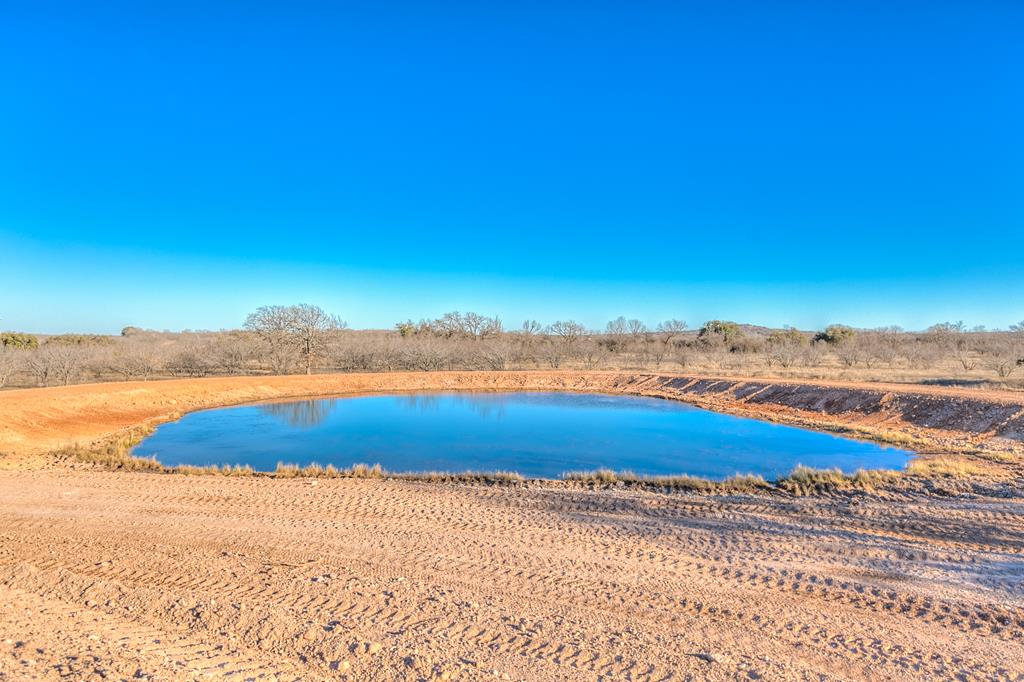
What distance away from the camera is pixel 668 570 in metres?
6.73

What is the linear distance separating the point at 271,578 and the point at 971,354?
68223mm

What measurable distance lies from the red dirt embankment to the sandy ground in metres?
10.2

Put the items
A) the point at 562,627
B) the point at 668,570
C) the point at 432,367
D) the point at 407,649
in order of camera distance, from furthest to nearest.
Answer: the point at 432,367, the point at 668,570, the point at 562,627, the point at 407,649

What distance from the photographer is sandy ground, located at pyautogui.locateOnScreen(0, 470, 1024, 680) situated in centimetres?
462

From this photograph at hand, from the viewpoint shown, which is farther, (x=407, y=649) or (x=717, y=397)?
(x=717, y=397)

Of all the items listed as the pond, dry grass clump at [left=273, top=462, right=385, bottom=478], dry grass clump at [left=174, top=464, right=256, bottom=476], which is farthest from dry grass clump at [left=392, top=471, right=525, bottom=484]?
dry grass clump at [left=174, top=464, right=256, bottom=476]

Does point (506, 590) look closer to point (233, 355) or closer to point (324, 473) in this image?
point (324, 473)

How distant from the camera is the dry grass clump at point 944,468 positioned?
1270 cm

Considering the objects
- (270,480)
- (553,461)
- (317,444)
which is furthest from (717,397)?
(270,480)

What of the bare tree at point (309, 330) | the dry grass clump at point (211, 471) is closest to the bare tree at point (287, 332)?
the bare tree at point (309, 330)

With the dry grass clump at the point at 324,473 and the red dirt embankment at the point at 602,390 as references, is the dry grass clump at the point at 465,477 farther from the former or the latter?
the red dirt embankment at the point at 602,390

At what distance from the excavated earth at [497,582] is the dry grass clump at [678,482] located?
726mm

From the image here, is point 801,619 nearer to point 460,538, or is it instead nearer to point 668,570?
point 668,570

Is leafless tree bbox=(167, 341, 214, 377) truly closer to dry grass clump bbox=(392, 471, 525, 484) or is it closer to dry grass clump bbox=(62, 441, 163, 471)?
dry grass clump bbox=(62, 441, 163, 471)
